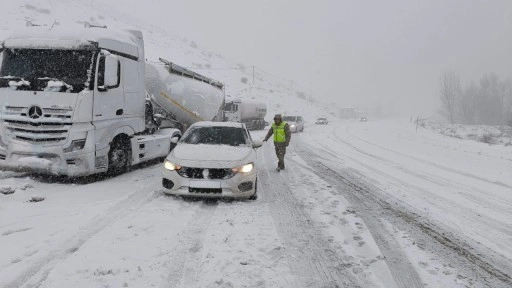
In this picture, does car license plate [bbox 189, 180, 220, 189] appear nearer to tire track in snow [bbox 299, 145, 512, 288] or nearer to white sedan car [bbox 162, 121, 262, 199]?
white sedan car [bbox 162, 121, 262, 199]

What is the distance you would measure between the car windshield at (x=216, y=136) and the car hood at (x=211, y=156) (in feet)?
1.04

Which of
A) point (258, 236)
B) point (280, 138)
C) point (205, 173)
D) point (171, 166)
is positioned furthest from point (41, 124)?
point (280, 138)

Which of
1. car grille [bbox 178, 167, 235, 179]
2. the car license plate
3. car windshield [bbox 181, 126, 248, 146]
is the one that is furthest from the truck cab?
the car license plate

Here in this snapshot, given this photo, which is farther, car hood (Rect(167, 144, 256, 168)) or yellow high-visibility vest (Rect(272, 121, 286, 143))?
yellow high-visibility vest (Rect(272, 121, 286, 143))

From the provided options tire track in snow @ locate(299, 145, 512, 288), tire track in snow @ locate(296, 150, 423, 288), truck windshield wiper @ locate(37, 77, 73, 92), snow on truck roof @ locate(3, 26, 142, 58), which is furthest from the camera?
snow on truck roof @ locate(3, 26, 142, 58)

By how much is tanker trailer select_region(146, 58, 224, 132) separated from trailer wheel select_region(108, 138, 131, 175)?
209 cm

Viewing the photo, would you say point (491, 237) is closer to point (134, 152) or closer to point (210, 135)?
point (210, 135)

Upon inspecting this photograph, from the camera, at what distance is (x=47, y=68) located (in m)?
8.35

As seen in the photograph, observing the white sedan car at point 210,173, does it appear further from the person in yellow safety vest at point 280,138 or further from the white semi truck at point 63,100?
the person in yellow safety vest at point 280,138

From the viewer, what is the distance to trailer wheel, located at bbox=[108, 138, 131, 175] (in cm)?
947

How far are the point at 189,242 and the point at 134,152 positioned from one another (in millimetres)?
5785

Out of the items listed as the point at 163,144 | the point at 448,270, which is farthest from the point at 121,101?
the point at 448,270

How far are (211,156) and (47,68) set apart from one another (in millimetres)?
4195

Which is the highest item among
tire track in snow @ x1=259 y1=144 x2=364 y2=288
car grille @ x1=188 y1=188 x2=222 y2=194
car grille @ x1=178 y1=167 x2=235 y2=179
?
car grille @ x1=178 y1=167 x2=235 y2=179
